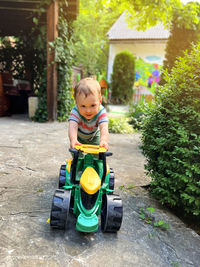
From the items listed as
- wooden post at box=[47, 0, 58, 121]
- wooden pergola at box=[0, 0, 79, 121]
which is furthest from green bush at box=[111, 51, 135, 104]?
wooden post at box=[47, 0, 58, 121]

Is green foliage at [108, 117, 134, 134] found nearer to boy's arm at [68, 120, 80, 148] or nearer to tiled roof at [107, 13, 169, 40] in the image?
boy's arm at [68, 120, 80, 148]

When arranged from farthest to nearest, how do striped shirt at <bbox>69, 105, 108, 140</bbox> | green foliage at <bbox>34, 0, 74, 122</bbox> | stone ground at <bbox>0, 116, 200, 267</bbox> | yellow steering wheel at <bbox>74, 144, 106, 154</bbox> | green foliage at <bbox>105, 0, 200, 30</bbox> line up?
green foliage at <bbox>34, 0, 74, 122</bbox> → green foliage at <bbox>105, 0, 200, 30</bbox> → striped shirt at <bbox>69, 105, 108, 140</bbox> → yellow steering wheel at <bbox>74, 144, 106, 154</bbox> → stone ground at <bbox>0, 116, 200, 267</bbox>

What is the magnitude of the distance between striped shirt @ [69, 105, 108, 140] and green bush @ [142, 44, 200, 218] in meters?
0.64

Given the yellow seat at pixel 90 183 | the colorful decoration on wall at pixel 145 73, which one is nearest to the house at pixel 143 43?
the colorful decoration on wall at pixel 145 73

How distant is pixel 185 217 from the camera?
98.7 inches

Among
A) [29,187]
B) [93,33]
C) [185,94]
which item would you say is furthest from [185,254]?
[93,33]

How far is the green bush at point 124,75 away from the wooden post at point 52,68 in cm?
995

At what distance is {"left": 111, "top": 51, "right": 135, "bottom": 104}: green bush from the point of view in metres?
16.7

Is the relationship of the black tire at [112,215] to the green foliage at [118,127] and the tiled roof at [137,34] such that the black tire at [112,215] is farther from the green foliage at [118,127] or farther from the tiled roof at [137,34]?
the tiled roof at [137,34]

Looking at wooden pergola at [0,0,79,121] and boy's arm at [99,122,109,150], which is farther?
wooden pergola at [0,0,79,121]

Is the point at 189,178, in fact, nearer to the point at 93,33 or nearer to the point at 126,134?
the point at 126,134

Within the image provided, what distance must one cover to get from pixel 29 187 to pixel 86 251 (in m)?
1.25

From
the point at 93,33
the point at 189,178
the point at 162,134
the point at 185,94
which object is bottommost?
the point at 189,178

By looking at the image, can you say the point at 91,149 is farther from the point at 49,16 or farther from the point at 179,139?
the point at 49,16
